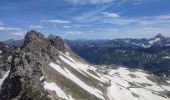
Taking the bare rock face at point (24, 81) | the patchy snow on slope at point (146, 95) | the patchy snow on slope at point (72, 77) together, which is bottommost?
the patchy snow on slope at point (146, 95)

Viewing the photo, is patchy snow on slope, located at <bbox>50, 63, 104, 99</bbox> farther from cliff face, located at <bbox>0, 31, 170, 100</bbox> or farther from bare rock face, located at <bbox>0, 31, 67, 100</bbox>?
bare rock face, located at <bbox>0, 31, 67, 100</bbox>

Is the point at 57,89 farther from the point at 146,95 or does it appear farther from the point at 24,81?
the point at 146,95

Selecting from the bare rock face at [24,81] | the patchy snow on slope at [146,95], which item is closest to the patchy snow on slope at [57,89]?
the bare rock face at [24,81]

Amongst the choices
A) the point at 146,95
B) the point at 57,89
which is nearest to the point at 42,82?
the point at 57,89

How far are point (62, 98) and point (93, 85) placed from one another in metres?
49.2

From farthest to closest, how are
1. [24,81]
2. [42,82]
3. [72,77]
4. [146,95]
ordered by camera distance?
[146,95], [72,77], [42,82], [24,81]

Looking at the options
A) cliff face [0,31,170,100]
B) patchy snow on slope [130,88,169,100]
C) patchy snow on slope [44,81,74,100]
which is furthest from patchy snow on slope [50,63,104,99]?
patchy snow on slope [130,88,169,100]

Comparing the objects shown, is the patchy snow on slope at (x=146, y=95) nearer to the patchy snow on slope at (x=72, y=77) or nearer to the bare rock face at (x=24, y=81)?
the patchy snow on slope at (x=72, y=77)

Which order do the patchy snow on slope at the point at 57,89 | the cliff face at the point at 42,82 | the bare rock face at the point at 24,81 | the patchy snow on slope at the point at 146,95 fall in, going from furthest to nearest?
the patchy snow on slope at the point at 146,95, the patchy snow on slope at the point at 57,89, the cliff face at the point at 42,82, the bare rock face at the point at 24,81

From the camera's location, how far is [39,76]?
98.8m

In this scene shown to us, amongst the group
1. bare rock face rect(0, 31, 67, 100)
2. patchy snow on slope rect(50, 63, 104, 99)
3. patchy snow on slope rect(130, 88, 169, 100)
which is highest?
bare rock face rect(0, 31, 67, 100)

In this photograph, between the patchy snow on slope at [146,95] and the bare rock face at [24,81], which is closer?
the bare rock face at [24,81]

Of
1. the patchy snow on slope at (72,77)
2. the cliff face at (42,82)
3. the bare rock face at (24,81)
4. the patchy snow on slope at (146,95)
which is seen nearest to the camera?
the bare rock face at (24,81)

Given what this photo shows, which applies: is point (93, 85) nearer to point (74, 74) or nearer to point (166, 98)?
point (74, 74)
